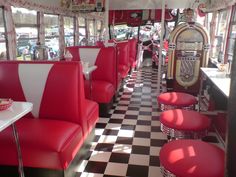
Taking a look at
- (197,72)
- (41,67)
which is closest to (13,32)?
(41,67)

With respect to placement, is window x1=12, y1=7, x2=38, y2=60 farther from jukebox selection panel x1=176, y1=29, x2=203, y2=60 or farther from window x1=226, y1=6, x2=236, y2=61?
window x1=226, y1=6, x2=236, y2=61

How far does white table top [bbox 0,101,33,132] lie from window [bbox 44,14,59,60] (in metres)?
3.50

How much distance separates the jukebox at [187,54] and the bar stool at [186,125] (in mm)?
2920

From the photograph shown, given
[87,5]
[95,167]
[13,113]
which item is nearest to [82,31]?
[87,5]

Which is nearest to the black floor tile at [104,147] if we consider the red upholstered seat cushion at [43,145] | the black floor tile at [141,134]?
the black floor tile at [141,134]

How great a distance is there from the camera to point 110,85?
4.46 metres

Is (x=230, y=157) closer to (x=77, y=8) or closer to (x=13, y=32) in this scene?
(x=13, y=32)

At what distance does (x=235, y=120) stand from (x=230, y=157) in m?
0.15

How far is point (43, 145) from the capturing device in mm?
2109

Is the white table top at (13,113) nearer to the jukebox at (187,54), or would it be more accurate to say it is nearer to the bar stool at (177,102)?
the bar stool at (177,102)

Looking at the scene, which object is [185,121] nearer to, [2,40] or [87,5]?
[2,40]

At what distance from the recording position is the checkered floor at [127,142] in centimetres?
274

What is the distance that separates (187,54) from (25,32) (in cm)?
334

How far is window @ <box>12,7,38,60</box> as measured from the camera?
432 cm
